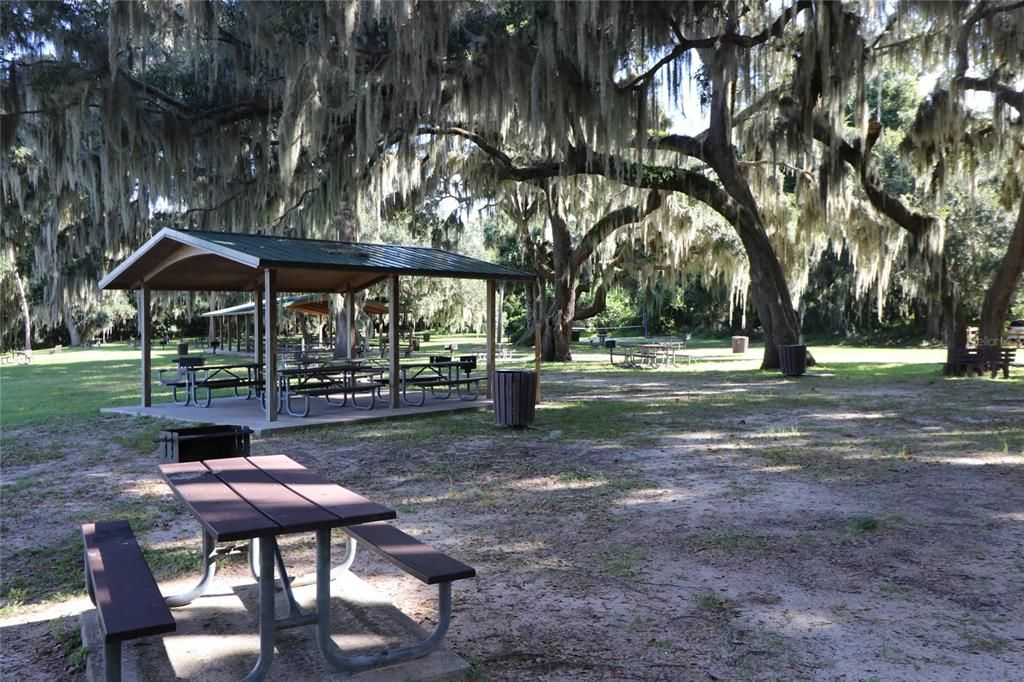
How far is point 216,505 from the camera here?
9.95 ft

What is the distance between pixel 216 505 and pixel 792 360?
596 inches

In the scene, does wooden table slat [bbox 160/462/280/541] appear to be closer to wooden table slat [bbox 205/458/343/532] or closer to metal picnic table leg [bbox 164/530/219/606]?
wooden table slat [bbox 205/458/343/532]

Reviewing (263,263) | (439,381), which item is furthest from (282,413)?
(263,263)

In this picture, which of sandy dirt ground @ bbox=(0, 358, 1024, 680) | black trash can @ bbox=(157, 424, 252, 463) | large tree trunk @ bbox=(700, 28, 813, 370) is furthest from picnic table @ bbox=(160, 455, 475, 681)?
large tree trunk @ bbox=(700, 28, 813, 370)

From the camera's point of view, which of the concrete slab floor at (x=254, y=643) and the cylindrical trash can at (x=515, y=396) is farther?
the cylindrical trash can at (x=515, y=396)

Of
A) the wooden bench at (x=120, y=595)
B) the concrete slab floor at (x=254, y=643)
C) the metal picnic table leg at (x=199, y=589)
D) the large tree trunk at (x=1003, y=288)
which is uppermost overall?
the large tree trunk at (x=1003, y=288)

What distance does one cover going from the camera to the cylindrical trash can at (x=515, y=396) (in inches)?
377

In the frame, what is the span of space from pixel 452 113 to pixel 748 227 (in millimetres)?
6961

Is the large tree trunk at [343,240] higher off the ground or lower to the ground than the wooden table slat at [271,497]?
higher

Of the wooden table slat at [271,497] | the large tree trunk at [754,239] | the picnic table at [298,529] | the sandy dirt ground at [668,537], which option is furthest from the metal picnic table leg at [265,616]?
the large tree trunk at [754,239]

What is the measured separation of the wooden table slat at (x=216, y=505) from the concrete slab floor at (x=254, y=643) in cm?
64

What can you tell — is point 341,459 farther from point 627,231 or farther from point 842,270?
point 842,270

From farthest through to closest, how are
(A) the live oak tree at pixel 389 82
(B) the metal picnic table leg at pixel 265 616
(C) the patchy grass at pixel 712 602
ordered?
(A) the live oak tree at pixel 389 82 → (C) the patchy grass at pixel 712 602 → (B) the metal picnic table leg at pixel 265 616

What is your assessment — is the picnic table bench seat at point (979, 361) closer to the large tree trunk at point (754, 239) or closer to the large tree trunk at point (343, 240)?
the large tree trunk at point (754, 239)
